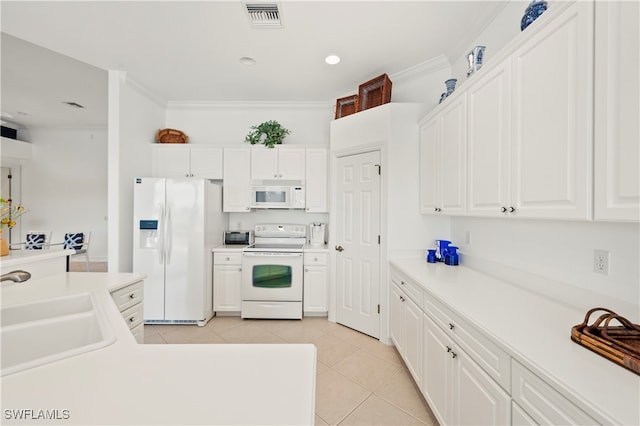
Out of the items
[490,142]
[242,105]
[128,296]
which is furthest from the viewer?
[242,105]

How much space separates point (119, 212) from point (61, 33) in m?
1.81

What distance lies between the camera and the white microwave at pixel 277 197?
351 centimetres

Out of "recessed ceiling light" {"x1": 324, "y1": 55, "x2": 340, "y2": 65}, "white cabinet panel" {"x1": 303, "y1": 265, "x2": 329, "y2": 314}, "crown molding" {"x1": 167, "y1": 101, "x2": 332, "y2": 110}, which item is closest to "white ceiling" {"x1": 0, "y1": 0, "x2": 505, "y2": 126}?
"recessed ceiling light" {"x1": 324, "y1": 55, "x2": 340, "y2": 65}

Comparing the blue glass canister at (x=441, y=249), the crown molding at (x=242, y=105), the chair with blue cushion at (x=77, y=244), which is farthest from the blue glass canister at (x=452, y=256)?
the chair with blue cushion at (x=77, y=244)

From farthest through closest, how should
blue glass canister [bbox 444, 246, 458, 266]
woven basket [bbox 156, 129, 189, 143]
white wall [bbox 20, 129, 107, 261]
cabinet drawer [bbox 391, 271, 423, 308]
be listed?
1. white wall [bbox 20, 129, 107, 261]
2. woven basket [bbox 156, 129, 189, 143]
3. blue glass canister [bbox 444, 246, 458, 266]
4. cabinet drawer [bbox 391, 271, 423, 308]

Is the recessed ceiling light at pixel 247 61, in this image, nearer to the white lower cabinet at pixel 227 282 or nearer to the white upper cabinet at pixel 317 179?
the white upper cabinet at pixel 317 179

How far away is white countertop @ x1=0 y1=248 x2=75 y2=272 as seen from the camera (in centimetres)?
155

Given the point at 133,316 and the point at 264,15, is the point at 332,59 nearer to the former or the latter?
the point at 264,15

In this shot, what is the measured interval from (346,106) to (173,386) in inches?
130

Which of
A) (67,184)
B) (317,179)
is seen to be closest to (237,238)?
(317,179)

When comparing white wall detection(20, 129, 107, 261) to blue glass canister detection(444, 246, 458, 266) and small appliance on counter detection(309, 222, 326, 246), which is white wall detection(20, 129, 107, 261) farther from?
blue glass canister detection(444, 246, 458, 266)

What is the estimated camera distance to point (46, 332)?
3.57ft

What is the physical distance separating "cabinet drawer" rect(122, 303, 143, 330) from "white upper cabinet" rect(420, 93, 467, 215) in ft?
8.32

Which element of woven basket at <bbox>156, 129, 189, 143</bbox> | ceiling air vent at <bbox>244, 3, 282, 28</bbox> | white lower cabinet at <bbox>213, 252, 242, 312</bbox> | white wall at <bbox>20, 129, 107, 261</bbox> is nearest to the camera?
ceiling air vent at <bbox>244, 3, 282, 28</bbox>
